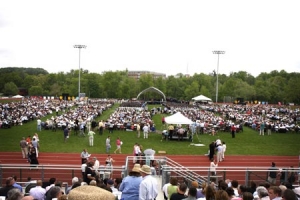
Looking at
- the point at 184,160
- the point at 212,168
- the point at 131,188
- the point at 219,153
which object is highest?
the point at 131,188

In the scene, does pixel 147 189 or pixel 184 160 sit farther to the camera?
pixel 184 160

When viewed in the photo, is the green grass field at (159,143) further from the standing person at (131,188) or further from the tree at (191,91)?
the tree at (191,91)

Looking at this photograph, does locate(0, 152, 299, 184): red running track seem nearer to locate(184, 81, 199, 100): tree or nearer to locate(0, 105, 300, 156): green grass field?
locate(0, 105, 300, 156): green grass field

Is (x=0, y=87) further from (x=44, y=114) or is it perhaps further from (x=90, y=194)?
(x=90, y=194)

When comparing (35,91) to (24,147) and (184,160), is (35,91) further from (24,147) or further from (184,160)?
(184,160)

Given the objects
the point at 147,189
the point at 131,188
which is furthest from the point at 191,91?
the point at 147,189

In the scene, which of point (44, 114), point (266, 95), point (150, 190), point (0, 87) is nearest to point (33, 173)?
point (150, 190)

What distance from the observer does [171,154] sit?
2152 centimetres

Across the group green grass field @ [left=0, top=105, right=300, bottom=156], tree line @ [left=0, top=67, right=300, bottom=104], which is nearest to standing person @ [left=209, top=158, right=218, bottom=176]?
green grass field @ [left=0, top=105, right=300, bottom=156]

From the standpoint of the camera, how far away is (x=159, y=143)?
2559 centimetres

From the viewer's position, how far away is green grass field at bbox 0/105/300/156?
75.0 ft

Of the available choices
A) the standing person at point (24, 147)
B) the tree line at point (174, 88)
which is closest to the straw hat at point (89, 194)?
the standing person at point (24, 147)

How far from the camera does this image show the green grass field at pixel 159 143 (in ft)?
75.0

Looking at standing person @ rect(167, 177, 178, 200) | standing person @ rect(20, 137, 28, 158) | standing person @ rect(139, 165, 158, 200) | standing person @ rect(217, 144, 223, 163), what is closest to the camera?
standing person @ rect(139, 165, 158, 200)
